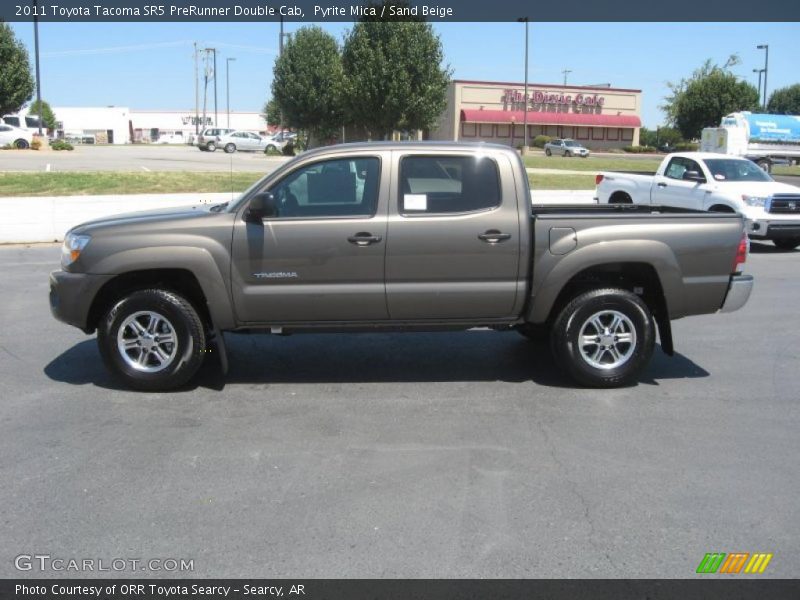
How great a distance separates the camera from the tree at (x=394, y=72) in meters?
30.1

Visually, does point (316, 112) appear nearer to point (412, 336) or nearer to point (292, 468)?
point (412, 336)

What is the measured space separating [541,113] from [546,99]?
1544 mm

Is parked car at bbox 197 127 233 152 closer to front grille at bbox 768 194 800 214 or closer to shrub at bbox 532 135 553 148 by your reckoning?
shrub at bbox 532 135 553 148

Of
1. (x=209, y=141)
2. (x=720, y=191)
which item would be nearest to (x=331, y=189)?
(x=720, y=191)

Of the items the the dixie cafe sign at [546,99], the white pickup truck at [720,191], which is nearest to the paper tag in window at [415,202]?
the white pickup truck at [720,191]

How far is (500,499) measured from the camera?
4297 mm

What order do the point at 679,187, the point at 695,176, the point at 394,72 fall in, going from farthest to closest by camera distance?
the point at 394,72 < the point at 679,187 < the point at 695,176

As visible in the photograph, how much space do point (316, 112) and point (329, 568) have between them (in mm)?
40906

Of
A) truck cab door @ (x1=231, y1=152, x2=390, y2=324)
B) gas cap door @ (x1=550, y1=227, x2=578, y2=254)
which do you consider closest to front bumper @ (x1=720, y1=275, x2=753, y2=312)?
gas cap door @ (x1=550, y1=227, x2=578, y2=254)

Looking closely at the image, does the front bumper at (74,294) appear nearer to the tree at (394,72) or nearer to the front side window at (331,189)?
the front side window at (331,189)

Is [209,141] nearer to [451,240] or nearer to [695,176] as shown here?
[695,176]

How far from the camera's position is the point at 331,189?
611 cm

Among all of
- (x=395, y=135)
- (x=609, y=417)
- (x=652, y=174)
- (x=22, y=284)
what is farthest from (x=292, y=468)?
(x=395, y=135)

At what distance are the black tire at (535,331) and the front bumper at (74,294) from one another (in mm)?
3417
